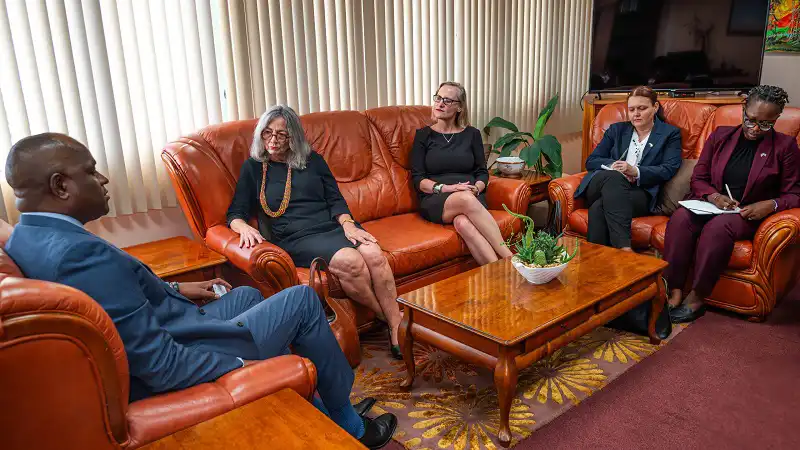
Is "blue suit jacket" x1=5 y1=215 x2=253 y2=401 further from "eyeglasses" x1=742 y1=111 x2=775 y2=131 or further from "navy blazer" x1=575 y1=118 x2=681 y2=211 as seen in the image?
"eyeglasses" x1=742 y1=111 x2=775 y2=131

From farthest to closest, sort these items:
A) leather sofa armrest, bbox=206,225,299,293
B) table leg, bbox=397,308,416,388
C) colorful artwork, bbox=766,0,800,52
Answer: colorful artwork, bbox=766,0,800,52 → leather sofa armrest, bbox=206,225,299,293 → table leg, bbox=397,308,416,388

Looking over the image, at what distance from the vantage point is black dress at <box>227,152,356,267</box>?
105 inches

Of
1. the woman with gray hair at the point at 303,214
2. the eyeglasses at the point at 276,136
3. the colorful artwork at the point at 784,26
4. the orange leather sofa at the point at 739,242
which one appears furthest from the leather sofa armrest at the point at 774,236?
the eyeglasses at the point at 276,136

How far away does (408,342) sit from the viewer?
2.24m

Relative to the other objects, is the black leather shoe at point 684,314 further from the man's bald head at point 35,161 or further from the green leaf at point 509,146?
the man's bald head at point 35,161

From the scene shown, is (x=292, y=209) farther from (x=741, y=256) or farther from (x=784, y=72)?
(x=784, y=72)

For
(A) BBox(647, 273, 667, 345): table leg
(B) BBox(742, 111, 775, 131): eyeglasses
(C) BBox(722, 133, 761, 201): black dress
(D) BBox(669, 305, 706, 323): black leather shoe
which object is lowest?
(D) BBox(669, 305, 706, 323): black leather shoe

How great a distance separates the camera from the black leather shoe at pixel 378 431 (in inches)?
76.6

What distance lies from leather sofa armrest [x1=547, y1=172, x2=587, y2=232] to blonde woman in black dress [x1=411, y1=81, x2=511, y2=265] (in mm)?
437

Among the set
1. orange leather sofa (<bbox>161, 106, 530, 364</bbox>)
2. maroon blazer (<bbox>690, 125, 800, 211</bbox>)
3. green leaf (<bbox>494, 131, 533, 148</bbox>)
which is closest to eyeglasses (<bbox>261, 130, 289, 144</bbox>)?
orange leather sofa (<bbox>161, 106, 530, 364</bbox>)

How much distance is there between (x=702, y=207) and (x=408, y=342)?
1752 millimetres

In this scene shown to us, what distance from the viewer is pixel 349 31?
3.48 metres

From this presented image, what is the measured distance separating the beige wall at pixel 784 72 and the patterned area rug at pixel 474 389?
249cm

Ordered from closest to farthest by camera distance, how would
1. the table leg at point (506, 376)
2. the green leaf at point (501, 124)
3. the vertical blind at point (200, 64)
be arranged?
the table leg at point (506, 376), the vertical blind at point (200, 64), the green leaf at point (501, 124)
